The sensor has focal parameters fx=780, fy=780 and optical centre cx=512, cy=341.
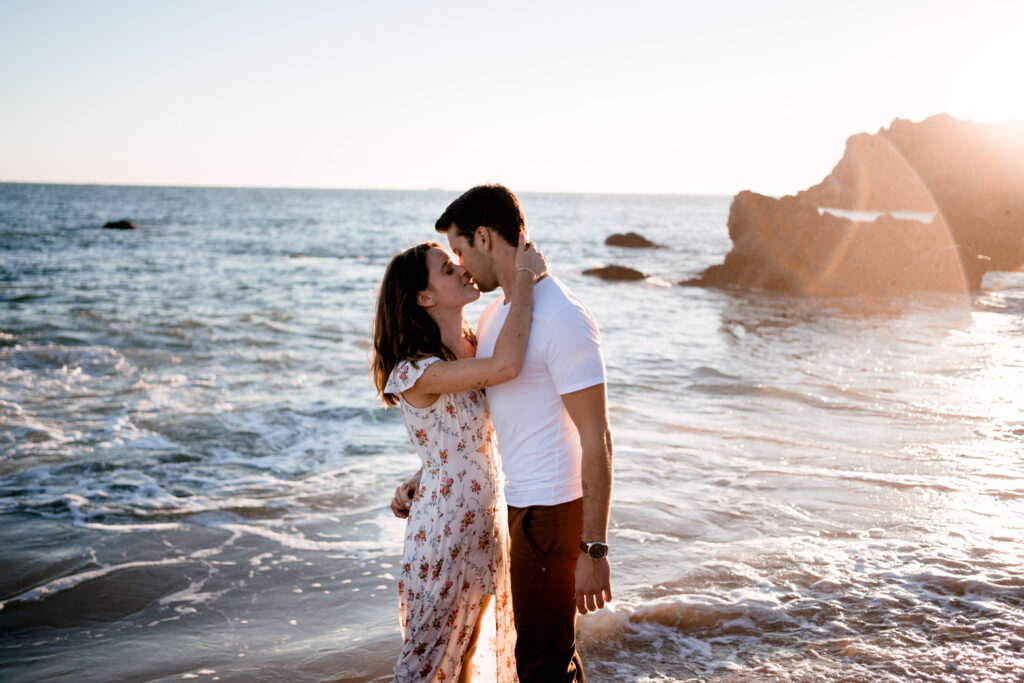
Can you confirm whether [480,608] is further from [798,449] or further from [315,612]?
[798,449]

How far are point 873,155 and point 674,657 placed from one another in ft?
101

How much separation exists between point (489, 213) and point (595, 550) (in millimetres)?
1301

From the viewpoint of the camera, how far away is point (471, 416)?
3035 millimetres

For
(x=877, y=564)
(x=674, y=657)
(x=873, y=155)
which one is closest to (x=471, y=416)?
(x=674, y=657)

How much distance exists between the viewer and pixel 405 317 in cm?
299

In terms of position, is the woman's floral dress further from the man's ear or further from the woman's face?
the man's ear

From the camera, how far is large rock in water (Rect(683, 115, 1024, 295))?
2155 cm

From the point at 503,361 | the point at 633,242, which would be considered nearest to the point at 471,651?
the point at 503,361

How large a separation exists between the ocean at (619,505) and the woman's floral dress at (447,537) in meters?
1.45

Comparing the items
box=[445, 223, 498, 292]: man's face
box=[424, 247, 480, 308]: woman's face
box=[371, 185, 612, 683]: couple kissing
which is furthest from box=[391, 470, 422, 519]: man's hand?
box=[445, 223, 498, 292]: man's face

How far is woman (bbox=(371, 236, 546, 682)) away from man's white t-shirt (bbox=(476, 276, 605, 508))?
99 millimetres

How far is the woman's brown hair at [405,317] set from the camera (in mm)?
2979

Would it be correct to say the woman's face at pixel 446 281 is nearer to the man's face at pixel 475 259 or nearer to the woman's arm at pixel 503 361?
the man's face at pixel 475 259

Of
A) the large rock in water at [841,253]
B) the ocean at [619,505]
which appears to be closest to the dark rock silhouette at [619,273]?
the large rock in water at [841,253]
